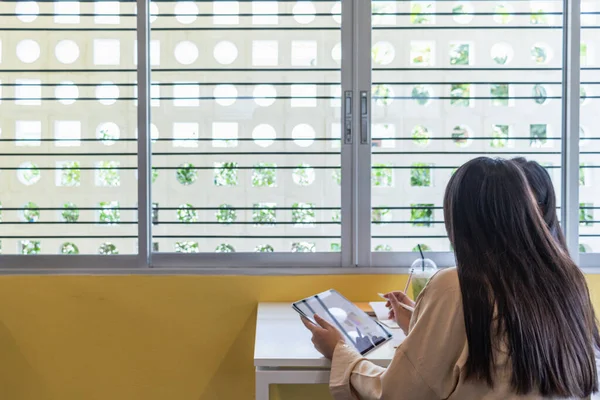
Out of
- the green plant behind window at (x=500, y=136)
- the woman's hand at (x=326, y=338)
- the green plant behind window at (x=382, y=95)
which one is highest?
the green plant behind window at (x=382, y=95)

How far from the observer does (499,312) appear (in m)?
1.03

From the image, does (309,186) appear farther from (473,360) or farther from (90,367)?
(473,360)

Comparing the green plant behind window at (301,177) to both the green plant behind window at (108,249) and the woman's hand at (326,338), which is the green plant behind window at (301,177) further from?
the woman's hand at (326,338)

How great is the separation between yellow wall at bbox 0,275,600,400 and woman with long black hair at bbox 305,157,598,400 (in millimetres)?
1073

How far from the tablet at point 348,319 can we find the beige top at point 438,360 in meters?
0.34

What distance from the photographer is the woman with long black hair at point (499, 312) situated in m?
1.02

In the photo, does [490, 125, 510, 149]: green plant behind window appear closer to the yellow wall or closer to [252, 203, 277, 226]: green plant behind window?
the yellow wall

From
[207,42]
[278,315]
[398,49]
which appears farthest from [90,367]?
[398,49]

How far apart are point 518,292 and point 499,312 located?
51 mm

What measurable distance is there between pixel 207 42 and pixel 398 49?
0.75 meters

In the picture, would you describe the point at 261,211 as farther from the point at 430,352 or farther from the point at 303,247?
the point at 430,352

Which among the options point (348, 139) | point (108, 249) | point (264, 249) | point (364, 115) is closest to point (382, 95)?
point (364, 115)

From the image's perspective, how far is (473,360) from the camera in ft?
3.40

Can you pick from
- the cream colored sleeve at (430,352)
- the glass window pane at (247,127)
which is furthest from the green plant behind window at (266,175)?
the cream colored sleeve at (430,352)
